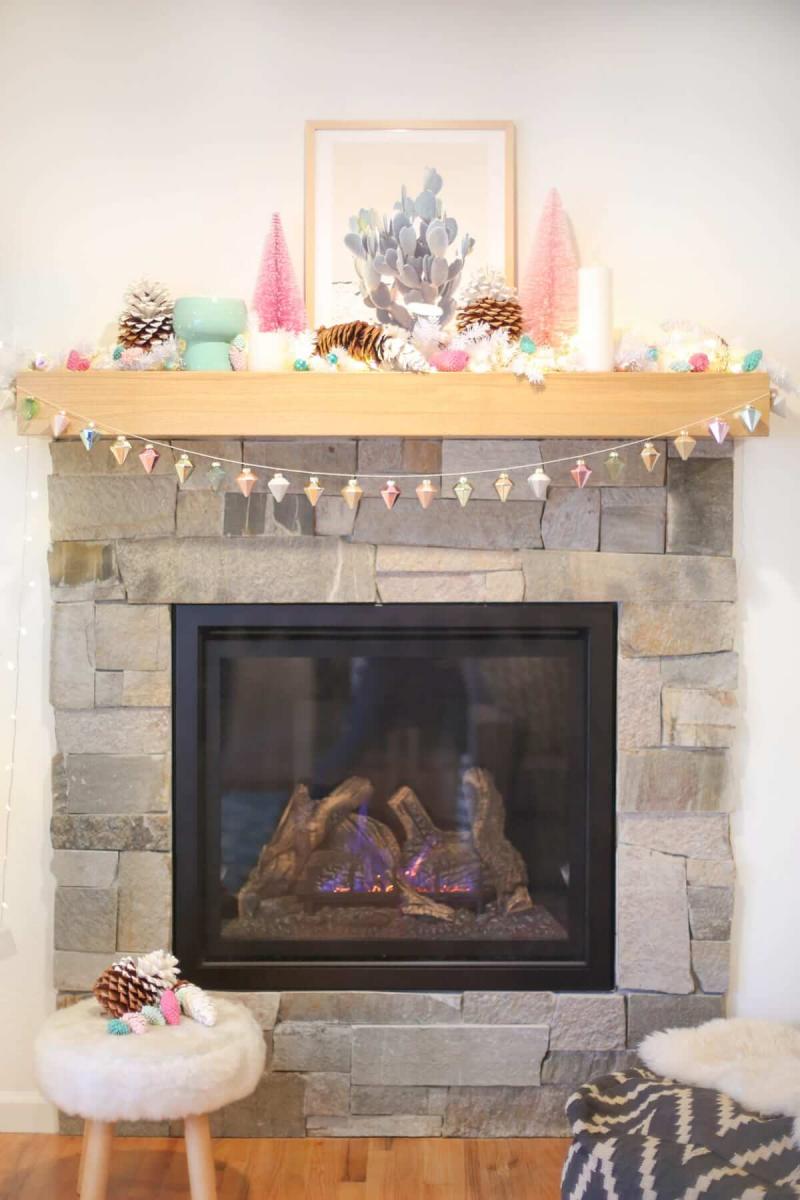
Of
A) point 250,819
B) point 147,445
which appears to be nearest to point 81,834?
point 250,819

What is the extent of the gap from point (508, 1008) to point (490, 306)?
1436 mm

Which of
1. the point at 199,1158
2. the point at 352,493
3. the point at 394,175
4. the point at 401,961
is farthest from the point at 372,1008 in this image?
the point at 394,175

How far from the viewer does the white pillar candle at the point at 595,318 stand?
7.44ft

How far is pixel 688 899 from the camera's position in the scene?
2.49 m

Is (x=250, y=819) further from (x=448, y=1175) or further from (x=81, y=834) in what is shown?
(x=448, y=1175)

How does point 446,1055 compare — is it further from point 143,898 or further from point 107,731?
point 107,731

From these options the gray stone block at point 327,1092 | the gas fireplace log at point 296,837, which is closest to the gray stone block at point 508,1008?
the gray stone block at point 327,1092

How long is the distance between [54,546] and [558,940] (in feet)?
4.43

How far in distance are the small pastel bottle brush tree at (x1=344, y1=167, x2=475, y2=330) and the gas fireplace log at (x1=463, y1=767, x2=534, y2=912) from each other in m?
0.99

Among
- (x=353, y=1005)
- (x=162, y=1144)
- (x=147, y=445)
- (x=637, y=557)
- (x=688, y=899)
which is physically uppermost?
(x=147, y=445)

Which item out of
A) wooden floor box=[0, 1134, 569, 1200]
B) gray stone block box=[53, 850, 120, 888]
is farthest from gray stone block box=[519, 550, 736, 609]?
wooden floor box=[0, 1134, 569, 1200]

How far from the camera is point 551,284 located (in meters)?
2.39

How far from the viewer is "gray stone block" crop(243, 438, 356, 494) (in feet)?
8.02

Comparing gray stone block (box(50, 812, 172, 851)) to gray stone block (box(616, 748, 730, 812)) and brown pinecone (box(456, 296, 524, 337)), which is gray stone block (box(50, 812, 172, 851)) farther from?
brown pinecone (box(456, 296, 524, 337))
